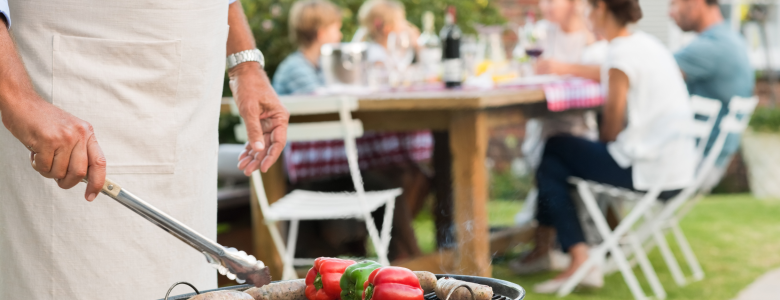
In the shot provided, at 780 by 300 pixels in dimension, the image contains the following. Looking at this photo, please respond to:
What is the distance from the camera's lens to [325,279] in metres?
1.16

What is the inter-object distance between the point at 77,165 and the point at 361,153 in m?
3.26

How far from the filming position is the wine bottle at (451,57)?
380 cm

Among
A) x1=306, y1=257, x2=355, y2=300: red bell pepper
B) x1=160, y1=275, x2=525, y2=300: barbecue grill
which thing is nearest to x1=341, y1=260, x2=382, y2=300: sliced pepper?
x1=306, y1=257, x2=355, y2=300: red bell pepper

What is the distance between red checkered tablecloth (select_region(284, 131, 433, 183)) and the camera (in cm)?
404

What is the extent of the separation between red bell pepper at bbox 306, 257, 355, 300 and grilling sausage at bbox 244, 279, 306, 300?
15 mm

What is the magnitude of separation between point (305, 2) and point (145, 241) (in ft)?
11.9

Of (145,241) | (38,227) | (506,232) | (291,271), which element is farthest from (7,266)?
(506,232)

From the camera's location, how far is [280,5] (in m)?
6.20

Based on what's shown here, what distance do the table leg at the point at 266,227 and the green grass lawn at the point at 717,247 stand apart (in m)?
1.19

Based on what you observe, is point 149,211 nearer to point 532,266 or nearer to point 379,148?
point 379,148

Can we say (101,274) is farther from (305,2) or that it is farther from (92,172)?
(305,2)

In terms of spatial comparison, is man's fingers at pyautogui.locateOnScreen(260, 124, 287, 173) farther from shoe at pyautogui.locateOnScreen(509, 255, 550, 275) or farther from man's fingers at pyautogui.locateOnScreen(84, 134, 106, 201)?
shoe at pyautogui.locateOnScreen(509, 255, 550, 275)

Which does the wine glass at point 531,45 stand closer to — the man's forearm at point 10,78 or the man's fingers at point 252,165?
the man's fingers at point 252,165

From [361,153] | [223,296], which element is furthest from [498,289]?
[361,153]
